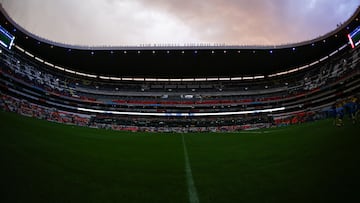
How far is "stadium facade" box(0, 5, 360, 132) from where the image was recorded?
150 feet

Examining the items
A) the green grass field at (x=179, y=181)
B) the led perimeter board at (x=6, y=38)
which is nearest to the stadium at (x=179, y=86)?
the led perimeter board at (x=6, y=38)

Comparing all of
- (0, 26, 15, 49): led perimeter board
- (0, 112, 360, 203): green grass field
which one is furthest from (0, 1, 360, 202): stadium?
(0, 112, 360, 203): green grass field

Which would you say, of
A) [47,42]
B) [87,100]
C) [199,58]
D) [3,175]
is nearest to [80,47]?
[47,42]

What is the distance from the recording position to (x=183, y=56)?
5431 centimetres

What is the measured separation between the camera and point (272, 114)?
52531 mm

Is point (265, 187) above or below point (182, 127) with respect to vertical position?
below

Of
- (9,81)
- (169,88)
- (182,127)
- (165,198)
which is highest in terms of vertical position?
(169,88)

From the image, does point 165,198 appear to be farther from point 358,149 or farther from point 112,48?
point 112,48

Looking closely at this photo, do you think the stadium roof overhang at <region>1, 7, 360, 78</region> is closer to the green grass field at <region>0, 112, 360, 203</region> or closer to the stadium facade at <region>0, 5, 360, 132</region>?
the stadium facade at <region>0, 5, 360, 132</region>

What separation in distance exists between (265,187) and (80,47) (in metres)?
53.5

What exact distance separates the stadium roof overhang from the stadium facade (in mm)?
203

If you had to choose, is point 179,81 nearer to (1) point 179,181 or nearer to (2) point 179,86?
(2) point 179,86

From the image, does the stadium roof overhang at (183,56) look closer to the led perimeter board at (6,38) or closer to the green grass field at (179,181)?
the led perimeter board at (6,38)

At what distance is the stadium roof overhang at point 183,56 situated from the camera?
1945 inches
